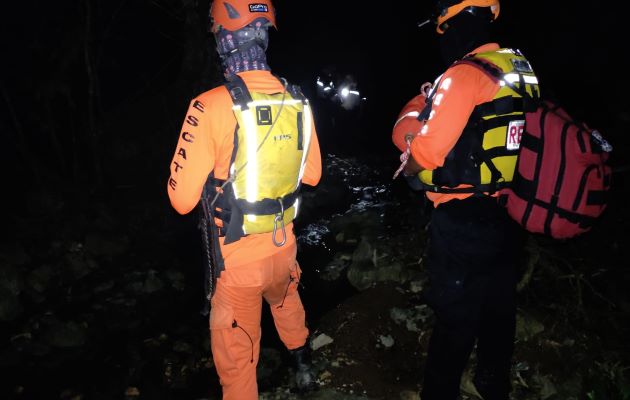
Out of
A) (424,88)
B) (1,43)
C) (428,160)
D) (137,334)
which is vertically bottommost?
(137,334)

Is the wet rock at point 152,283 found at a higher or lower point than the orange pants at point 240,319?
lower

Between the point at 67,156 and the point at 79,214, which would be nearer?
the point at 79,214

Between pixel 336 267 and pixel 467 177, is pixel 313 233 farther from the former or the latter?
pixel 467 177

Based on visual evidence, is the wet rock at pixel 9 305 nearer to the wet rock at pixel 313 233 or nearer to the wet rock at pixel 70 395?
the wet rock at pixel 70 395

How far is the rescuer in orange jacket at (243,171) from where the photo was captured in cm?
219

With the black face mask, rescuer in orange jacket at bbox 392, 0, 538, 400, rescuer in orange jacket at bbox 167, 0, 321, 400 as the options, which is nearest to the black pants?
rescuer in orange jacket at bbox 392, 0, 538, 400

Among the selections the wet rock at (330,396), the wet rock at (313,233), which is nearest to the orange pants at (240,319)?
the wet rock at (330,396)

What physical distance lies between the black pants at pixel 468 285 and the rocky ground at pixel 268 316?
0.82 meters

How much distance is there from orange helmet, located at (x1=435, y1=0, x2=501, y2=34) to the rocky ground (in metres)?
2.73

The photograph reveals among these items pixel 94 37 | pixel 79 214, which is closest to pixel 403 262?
pixel 79 214

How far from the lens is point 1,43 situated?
684 cm

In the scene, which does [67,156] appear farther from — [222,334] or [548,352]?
[548,352]

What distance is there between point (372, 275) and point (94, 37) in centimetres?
615

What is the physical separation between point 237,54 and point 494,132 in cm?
154
